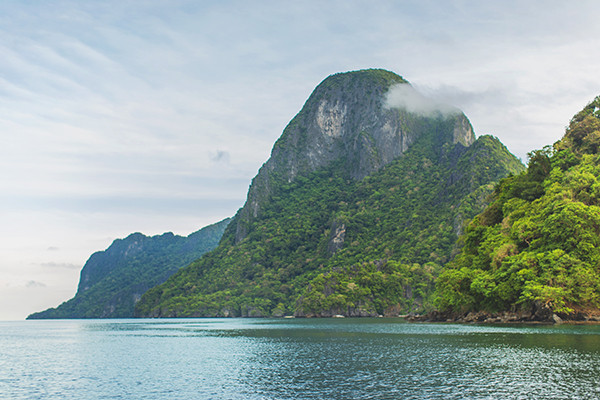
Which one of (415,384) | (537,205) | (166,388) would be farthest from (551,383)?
(537,205)

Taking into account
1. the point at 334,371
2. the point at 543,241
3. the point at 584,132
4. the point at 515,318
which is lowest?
the point at 515,318

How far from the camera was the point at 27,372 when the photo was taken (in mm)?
44719

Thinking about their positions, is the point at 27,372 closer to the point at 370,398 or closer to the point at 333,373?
the point at 333,373

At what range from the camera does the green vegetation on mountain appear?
258ft

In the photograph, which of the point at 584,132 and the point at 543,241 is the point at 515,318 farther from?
the point at 584,132

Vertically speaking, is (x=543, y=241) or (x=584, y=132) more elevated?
(x=584, y=132)

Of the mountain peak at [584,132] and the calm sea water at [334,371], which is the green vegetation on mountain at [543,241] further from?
the calm sea water at [334,371]

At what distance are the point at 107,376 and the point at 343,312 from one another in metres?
164

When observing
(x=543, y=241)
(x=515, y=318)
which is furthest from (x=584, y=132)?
(x=515, y=318)

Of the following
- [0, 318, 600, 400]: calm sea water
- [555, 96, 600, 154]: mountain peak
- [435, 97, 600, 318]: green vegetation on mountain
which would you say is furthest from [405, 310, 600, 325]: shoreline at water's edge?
[555, 96, 600, 154]: mountain peak

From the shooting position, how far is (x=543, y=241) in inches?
3410

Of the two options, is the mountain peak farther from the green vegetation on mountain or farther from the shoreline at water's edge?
the shoreline at water's edge

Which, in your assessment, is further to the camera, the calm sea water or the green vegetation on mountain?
the green vegetation on mountain

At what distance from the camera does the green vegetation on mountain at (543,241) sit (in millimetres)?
78625
